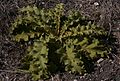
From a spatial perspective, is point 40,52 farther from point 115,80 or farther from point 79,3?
point 79,3

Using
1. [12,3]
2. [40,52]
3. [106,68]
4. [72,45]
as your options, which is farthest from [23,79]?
[12,3]

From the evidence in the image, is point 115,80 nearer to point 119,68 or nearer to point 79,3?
point 119,68

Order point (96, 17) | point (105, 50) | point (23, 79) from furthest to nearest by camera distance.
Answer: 1. point (96, 17)
2. point (105, 50)
3. point (23, 79)

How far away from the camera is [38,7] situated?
4312 mm

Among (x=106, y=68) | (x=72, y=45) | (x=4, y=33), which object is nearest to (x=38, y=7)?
(x=4, y=33)

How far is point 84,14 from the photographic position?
4281 mm

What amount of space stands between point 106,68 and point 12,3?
4.79ft

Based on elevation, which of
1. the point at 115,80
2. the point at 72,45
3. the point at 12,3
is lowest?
the point at 115,80

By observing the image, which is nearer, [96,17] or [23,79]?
[23,79]

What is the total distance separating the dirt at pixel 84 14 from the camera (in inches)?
141

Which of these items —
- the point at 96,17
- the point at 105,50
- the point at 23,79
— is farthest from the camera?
the point at 96,17

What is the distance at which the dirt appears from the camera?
359 cm

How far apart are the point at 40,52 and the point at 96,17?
3.25 ft

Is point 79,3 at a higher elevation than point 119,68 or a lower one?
higher
